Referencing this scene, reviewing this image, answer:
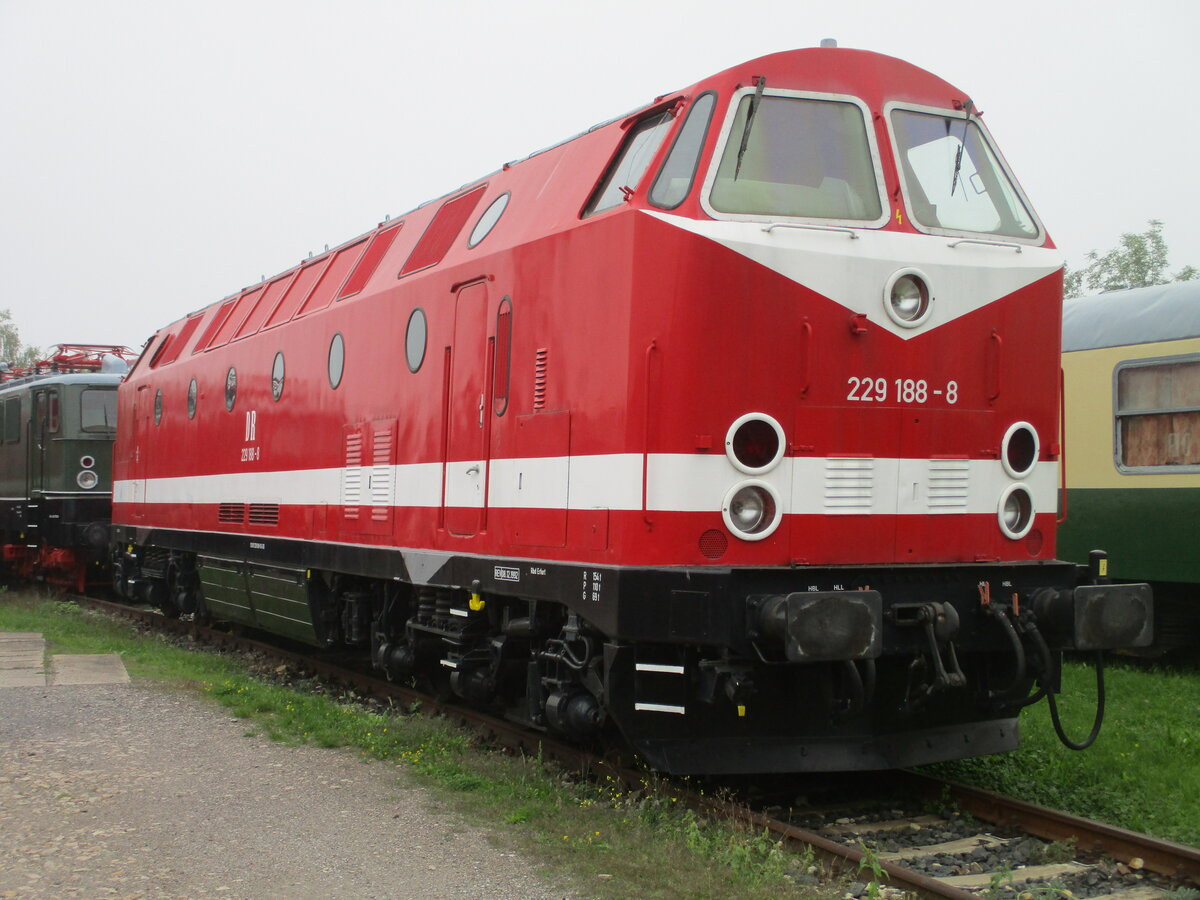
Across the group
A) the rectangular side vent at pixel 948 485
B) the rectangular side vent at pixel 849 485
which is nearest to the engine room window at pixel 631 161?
the rectangular side vent at pixel 849 485

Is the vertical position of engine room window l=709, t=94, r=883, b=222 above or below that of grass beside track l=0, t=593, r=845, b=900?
above

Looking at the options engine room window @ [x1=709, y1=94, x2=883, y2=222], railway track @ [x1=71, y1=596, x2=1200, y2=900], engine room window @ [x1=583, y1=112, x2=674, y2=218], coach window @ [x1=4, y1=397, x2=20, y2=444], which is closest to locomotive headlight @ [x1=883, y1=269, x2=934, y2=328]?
engine room window @ [x1=709, y1=94, x2=883, y2=222]

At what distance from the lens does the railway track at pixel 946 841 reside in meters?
5.20

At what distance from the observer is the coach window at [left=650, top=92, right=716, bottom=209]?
6.04 metres

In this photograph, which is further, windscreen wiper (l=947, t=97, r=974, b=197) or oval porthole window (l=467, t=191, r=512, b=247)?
oval porthole window (l=467, t=191, r=512, b=247)

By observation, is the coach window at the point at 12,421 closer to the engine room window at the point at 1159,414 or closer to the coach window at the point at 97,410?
the coach window at the point at 97,410

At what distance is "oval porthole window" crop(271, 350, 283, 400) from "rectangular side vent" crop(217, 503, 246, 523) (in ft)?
4.25

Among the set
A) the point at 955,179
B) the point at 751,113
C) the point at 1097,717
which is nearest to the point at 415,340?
the point at 751,113

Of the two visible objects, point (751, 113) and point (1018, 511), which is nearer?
point (751, 113)

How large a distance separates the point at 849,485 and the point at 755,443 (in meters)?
0.53

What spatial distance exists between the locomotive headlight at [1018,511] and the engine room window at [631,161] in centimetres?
252

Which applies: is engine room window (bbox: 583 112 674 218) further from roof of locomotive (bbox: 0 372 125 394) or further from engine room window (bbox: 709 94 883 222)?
roof of locomotive (bbox: 0 372 125 394)

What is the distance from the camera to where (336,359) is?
9.56m

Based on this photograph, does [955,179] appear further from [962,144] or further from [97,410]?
[97,410]
